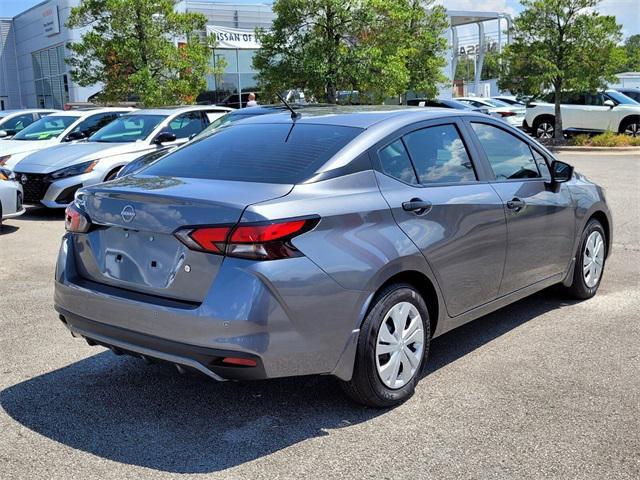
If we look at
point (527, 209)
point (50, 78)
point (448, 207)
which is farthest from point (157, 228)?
point (50, 78)

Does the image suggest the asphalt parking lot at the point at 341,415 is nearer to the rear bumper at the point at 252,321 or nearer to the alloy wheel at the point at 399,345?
the alloy wheel at the point at 399,345

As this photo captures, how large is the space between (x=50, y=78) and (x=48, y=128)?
2682cm

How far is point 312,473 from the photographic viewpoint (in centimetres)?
326

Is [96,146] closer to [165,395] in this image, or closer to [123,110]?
[123,110]

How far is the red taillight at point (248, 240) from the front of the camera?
3332mm

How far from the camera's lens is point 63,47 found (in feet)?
114

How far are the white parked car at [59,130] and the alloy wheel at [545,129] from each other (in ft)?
45.7

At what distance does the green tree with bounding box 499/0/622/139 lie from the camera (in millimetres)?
19594

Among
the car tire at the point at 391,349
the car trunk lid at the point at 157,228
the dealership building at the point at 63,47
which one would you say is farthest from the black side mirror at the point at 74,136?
the dealership building at the point at 63,47

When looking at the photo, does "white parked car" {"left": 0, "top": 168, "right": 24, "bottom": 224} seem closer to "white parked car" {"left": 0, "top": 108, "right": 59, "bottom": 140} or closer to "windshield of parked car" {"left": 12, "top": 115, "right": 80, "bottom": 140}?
"windshield of parked car" {"left": 12, "top": 115, "right": 80, "bottom": 140}

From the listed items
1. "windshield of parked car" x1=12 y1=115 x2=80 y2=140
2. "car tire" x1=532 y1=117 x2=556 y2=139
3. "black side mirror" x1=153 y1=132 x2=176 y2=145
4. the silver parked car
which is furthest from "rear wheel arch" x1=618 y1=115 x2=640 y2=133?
the silver parked car

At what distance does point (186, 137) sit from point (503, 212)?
8213 mm

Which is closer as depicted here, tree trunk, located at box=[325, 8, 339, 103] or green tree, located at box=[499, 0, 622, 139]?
tree trunk, located at box=[325, 8, 339, 103]

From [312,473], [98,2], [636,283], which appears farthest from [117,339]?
[98,2]
